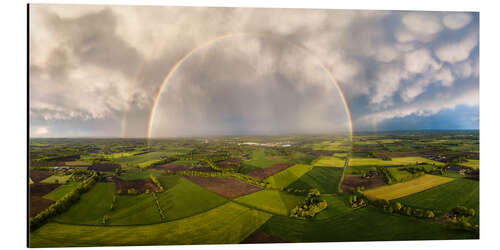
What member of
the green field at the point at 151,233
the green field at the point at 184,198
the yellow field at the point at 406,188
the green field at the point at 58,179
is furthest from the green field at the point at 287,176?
the green field at the point at 58,179

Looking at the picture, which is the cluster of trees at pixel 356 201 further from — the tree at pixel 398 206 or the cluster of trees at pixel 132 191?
the cluster of trees at pixel 132 191

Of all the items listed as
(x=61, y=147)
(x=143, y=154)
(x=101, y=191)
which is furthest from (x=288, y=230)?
(x=61, y=147)

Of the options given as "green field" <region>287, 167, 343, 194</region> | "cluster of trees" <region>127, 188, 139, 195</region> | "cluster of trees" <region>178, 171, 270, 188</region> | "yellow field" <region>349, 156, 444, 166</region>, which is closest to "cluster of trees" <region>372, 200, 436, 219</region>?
"green field" <region>287, 167, 343, 194</region>

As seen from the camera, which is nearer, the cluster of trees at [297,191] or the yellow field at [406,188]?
the yellow field at [406,188]

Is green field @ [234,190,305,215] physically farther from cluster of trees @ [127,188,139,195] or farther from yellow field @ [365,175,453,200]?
cluster of trees @ [127,188,139,195]

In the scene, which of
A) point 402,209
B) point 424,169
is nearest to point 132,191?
point 402,209

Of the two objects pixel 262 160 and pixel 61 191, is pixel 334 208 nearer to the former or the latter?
pixel 262 160
